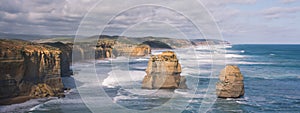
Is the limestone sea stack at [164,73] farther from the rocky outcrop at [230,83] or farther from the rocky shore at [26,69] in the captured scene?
the rocky shore at [26,69]

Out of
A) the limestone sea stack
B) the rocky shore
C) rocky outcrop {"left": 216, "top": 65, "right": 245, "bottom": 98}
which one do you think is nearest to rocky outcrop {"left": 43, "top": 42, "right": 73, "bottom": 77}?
the rocky shore

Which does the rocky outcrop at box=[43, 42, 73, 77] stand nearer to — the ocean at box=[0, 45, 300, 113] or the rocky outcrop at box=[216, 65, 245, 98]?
the ocean at box=[0, 45, 300, 113]

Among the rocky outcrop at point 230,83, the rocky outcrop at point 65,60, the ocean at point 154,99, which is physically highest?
the rocky outcrop at point 65,60

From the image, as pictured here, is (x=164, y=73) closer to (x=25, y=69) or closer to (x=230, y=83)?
(x=230, y=83)

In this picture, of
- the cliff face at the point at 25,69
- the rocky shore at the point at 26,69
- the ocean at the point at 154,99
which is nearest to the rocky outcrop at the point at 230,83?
the ocean at the point at 154,99

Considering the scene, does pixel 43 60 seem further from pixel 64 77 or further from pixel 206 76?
pixel 206 76

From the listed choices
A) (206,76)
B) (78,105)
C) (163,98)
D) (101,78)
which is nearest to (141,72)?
(101,78)
